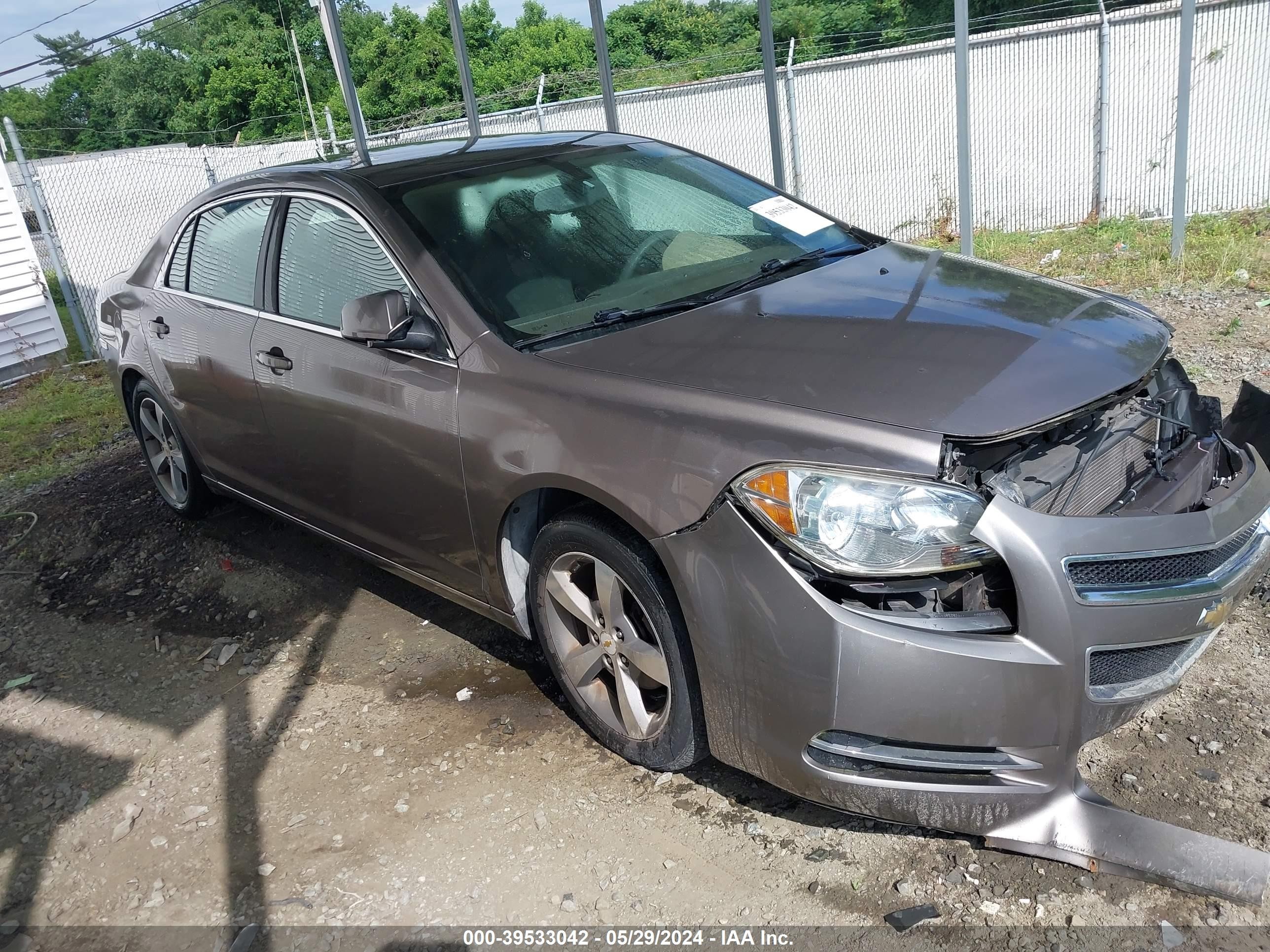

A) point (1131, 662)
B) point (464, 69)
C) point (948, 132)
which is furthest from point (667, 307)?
point (948, 132)

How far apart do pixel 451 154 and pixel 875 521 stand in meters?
2.53

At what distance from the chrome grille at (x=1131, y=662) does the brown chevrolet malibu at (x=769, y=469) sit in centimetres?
1

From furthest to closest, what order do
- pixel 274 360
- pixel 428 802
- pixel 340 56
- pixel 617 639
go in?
pixel 340 56
pixel 274 360
pixel 428 802
pixel 617 639

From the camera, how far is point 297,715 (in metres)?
3.62

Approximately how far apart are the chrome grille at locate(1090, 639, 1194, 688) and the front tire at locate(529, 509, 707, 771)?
3.14 feet

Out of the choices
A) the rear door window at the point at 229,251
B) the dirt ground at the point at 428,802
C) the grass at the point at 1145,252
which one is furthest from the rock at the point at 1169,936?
the grass at the point at 1145,252

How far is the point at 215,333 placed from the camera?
4.23 meters

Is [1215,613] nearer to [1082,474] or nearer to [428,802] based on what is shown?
[1082,474]

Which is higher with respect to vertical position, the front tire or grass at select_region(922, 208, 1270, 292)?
the front tire

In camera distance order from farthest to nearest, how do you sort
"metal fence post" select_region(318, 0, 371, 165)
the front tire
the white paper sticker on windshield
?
"metal fence post" select_region(318, 0, 371, 165) → the white paper sticker on windshield → the front tire

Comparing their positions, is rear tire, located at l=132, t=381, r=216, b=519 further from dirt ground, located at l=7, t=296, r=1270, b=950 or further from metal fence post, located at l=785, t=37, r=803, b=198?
metal fence post, located at l=785, t=37, r=803, b=198

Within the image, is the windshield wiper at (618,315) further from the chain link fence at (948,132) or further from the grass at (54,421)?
the chain link fence at (948,132)

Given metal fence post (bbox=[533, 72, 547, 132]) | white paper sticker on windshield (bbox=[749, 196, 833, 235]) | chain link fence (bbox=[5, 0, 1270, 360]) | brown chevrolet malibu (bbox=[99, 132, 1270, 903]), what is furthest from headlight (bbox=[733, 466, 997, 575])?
metal fence post (bbox=[533, 72, 547, 132])

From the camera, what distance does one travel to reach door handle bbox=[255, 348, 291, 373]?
3762mm
